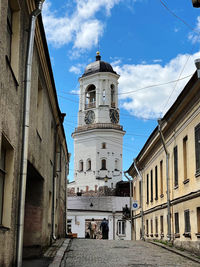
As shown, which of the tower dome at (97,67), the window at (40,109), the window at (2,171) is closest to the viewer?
the window at (2,171)

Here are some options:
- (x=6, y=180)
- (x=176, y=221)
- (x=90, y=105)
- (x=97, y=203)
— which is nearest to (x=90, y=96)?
(x=90, y=105)

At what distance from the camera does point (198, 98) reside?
623 inches

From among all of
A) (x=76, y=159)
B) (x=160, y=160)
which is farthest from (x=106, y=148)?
(x=160, y=160)

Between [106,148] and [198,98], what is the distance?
60.0 metres

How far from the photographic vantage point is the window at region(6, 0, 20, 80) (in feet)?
29.3

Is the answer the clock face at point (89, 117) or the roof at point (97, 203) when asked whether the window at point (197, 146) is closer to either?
the roof at point (97, 203)

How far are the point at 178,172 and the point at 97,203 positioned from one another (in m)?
41.0

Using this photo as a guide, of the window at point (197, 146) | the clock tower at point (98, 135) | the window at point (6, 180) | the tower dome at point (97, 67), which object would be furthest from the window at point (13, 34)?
the tower dome at point (97, 67)

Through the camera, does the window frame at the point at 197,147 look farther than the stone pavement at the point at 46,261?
Yes

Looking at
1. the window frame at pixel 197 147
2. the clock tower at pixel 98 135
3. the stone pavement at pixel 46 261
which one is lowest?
the stone pavement at pixel 46 261

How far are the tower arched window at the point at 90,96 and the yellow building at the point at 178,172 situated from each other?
1967 inches

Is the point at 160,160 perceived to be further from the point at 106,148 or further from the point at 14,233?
the point at 106,148

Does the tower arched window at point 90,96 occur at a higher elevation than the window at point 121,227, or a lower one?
higher

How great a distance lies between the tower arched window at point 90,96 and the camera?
256 feet
